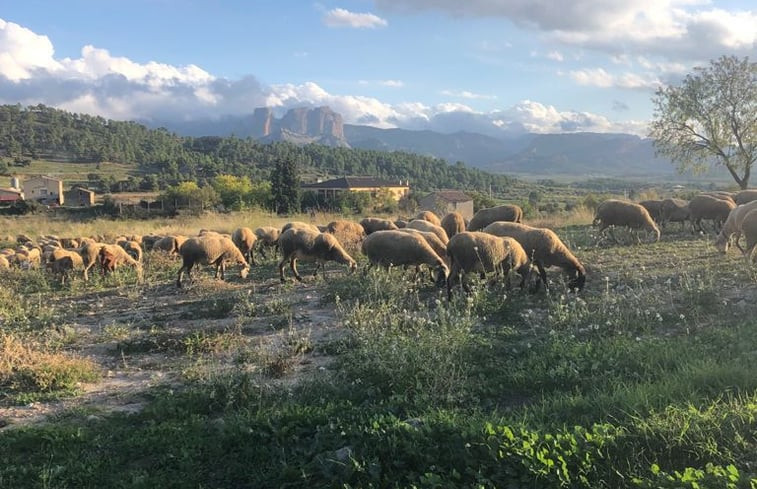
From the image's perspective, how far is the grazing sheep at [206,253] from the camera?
14.6 meters

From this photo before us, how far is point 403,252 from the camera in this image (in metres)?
12.8

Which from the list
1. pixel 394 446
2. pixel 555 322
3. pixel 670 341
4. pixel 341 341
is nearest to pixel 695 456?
pixel 394 446

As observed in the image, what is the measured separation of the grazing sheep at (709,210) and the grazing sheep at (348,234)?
494 inches

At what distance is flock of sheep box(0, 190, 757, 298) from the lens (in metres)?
11.7

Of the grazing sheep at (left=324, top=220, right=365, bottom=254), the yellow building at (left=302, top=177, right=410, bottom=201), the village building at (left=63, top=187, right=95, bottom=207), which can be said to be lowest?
the village building at (left=63, top=187, right=95, bottom=207)

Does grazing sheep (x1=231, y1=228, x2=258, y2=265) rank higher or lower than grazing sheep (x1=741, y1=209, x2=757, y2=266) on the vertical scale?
lower

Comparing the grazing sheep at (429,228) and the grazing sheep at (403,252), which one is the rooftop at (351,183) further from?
the grazing sheep at (403,252)

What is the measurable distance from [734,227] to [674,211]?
7.44 metres

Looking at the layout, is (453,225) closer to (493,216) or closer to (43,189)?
(493,216)

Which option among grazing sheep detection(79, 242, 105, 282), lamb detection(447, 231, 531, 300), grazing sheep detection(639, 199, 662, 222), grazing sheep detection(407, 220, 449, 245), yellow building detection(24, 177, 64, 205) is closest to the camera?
lamb detection(447, 231, 531, 300)

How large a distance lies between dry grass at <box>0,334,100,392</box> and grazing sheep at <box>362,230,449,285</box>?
22.1ft

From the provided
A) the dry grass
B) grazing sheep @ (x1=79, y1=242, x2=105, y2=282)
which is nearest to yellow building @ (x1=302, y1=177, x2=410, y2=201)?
grazing sheep @ (x1=79, y1=242, x2=105, y2=282)

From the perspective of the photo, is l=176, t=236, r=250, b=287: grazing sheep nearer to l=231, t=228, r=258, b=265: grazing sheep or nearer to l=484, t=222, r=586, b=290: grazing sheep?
l=231, t=228, r=258, b=265: grazing sheep

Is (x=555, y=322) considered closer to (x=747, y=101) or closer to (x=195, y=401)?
(x=195, y=401)
